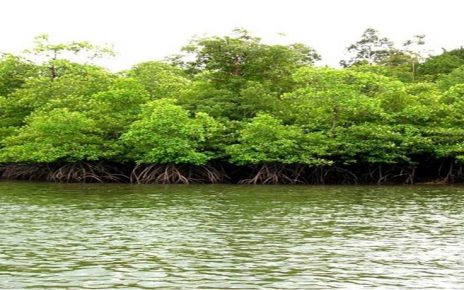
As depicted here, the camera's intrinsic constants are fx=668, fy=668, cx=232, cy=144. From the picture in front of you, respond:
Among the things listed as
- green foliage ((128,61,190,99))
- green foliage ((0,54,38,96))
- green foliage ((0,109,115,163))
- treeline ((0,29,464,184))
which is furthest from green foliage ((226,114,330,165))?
green foliage ((0,54,38,96))

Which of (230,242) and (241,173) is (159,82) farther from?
(230,242)

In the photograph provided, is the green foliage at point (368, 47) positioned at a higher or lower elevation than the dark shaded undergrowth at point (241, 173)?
higher

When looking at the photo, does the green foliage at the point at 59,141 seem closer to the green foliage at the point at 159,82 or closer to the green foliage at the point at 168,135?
the green foliage at the point at 168,135

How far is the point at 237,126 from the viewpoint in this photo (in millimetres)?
50312

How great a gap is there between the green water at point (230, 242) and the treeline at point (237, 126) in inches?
460

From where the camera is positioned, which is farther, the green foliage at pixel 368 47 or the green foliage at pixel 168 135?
the green foliage at pixel 368 47

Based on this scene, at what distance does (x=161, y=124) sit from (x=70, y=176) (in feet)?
24.9

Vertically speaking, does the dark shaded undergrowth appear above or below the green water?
above

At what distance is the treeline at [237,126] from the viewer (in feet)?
155

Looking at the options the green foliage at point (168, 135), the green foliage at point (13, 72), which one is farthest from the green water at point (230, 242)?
the green foliage at point (13, 72)

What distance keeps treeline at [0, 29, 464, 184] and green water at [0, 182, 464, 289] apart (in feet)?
38.3

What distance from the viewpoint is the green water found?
14766mm

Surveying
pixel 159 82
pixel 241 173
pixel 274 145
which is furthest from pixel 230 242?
pixel 159 82

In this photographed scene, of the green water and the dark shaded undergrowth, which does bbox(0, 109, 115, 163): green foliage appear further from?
the green water
